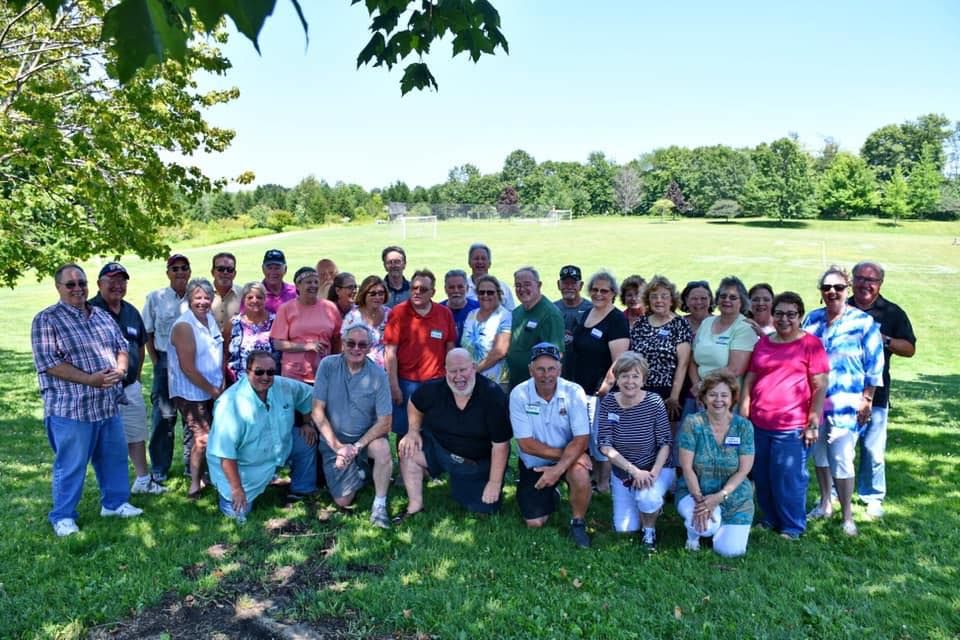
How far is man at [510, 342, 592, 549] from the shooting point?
504cm

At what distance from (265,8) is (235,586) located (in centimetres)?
385

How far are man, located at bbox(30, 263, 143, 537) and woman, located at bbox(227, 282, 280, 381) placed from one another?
3.26 ft

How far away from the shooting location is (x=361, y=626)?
150 inches

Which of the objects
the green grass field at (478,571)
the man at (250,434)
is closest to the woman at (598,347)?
the green grass field at (478,571)

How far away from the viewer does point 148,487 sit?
19.1ft

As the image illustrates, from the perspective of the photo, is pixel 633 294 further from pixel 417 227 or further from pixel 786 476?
pixel 417 227

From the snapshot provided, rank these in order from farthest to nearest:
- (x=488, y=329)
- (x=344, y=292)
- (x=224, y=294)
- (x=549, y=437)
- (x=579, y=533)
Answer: (x=344, y=292) < (x=224, y=294) < (x=488, y=329) < (x=549, y=437) < (x=579, y=533)

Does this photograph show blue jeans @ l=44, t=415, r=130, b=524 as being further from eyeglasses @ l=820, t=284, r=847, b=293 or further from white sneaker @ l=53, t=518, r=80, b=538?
eyeglasses @ l=820, t=284, r=847, b=293

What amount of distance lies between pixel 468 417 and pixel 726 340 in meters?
2.22

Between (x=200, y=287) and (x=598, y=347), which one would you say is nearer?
(x=200, y=287)

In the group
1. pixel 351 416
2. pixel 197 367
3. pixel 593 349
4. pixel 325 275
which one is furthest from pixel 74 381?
pixel 593 349

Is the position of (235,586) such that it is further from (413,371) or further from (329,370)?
(413,371)

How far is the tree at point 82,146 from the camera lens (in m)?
8.05

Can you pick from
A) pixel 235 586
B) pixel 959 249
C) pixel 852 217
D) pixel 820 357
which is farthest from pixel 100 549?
pixel 852 217
